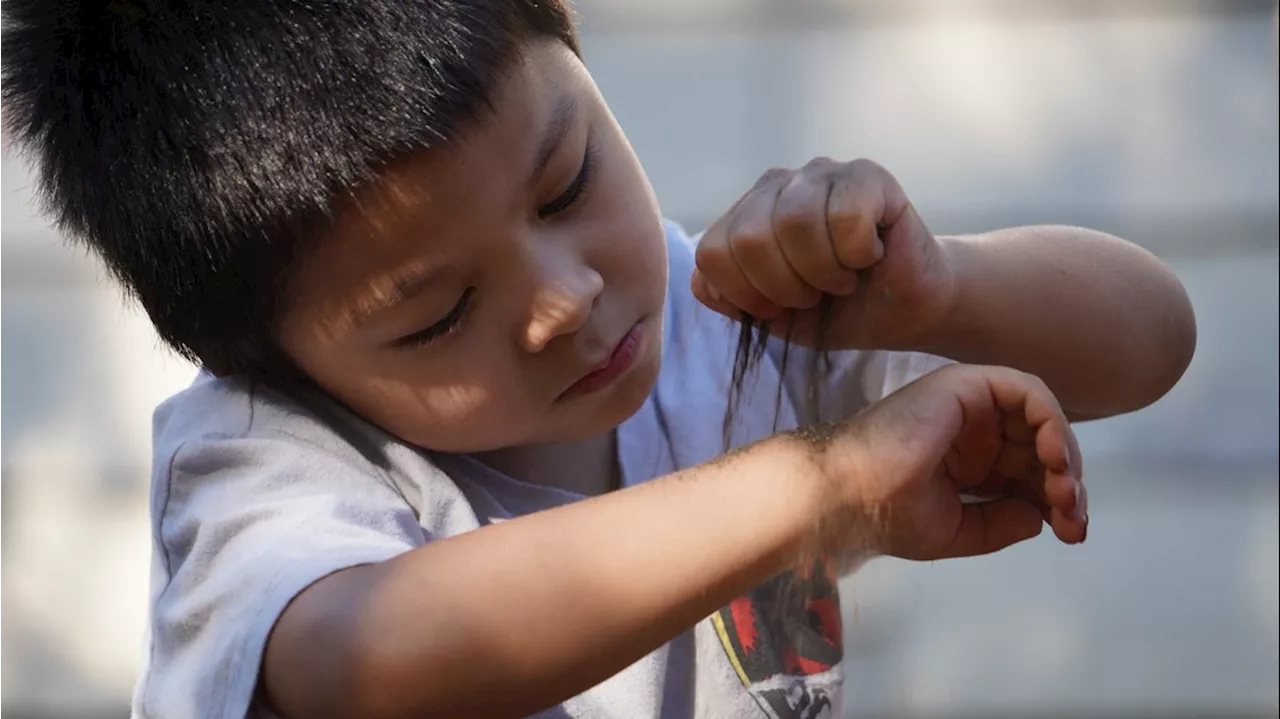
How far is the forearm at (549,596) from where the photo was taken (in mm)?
340

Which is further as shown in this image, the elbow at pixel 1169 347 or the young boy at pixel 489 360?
the elbow at pixel 1169 347

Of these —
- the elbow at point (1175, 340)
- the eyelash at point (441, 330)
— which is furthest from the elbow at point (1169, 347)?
the eyelash at point (441, 330)

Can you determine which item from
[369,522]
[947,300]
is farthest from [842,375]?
[369,522]

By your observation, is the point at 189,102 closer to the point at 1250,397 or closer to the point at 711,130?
the point at 711,130

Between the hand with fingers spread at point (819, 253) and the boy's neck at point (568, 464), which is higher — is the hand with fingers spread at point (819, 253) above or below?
above

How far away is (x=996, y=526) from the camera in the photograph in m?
0.36

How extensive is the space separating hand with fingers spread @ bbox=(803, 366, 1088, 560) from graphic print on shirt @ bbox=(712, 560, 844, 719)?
50mm

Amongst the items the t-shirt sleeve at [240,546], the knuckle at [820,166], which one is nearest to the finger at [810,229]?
the knuckle at [820,166]

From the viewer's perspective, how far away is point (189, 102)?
0.38m

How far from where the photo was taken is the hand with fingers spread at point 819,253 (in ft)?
1.15

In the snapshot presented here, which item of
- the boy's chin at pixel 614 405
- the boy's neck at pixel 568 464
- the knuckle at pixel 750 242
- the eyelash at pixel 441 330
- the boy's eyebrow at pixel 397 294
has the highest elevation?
the knuckle at pixel 750 242

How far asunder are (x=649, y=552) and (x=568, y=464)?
0.16 metres

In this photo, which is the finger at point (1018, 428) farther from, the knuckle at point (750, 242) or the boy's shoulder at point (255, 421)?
the boy's shoulder at point (255, 421)

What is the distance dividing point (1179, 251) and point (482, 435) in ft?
1.79
